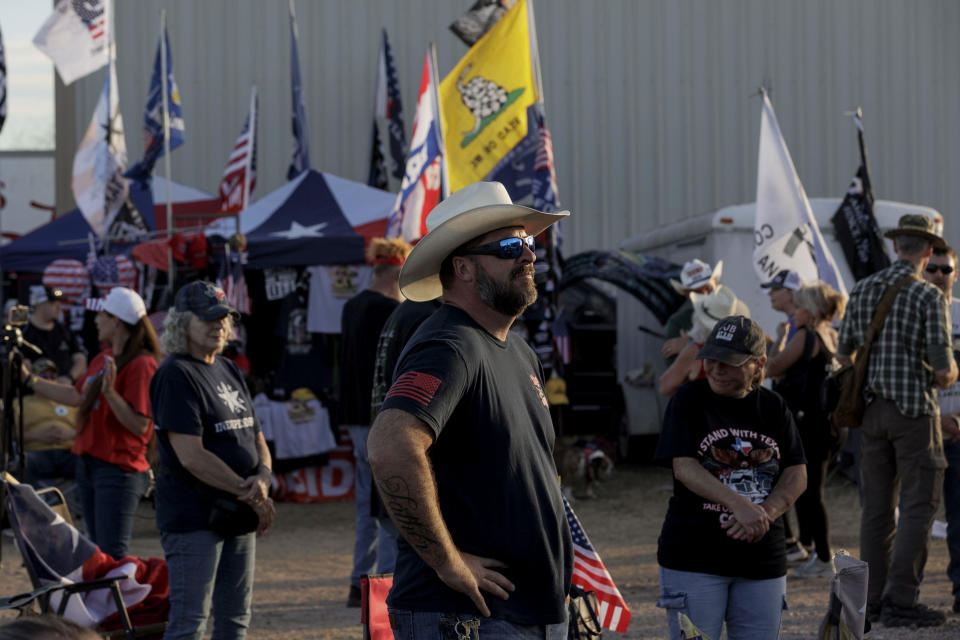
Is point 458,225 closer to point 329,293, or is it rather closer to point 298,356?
point 329,293

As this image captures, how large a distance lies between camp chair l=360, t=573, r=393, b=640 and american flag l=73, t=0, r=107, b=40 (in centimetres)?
986

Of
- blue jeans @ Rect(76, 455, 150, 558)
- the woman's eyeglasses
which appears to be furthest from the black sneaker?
blue jeans @ Rect(76, 455, 150, 558)

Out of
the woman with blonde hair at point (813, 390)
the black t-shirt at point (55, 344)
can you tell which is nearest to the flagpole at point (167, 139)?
the black t-shirt at point (55, 344)

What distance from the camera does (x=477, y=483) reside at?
8.80 ft

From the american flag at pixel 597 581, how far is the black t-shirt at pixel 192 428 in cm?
135

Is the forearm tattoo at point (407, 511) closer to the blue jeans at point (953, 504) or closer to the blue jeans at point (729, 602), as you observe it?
the blue jeans at point (729, 602)

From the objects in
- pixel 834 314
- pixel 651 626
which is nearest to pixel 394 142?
pixel 834 314

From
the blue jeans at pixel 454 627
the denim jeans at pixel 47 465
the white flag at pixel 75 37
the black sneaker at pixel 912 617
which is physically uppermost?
the white flag at pixel 75 37

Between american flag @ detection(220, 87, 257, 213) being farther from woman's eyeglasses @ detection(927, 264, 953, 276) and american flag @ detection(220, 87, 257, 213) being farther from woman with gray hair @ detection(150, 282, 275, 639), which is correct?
woman with gray hair @ detection(150, 282, 275, 639)

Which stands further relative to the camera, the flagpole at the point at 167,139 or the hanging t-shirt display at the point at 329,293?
the hanging t-shirt display at the point at 329,293

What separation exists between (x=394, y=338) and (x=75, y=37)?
26.1ft

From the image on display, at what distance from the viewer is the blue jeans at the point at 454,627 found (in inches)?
104

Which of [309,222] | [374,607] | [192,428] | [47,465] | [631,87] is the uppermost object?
[631,87]

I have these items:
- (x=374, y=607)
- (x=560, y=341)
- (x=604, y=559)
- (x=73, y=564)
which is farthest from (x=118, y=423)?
(x=560, y=341)
